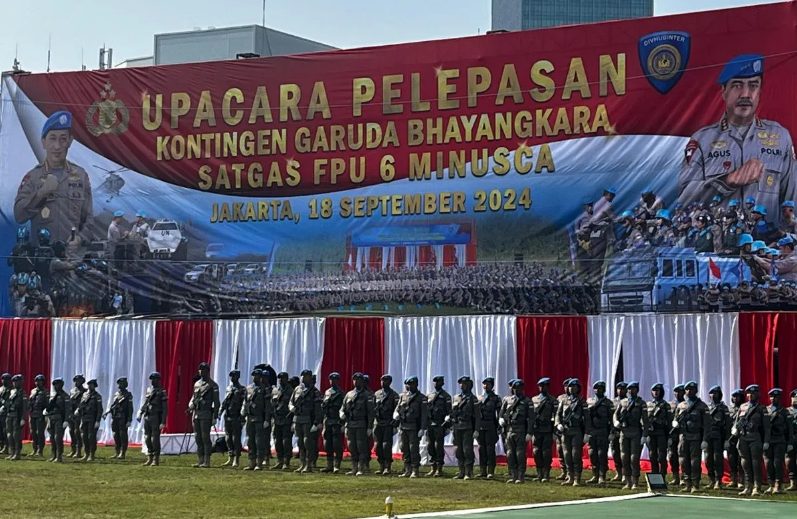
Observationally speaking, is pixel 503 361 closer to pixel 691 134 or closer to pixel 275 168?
pixel 691 134

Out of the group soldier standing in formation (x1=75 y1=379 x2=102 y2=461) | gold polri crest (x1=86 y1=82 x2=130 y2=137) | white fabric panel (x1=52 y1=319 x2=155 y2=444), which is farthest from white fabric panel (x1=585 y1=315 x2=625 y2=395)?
gold polri crest (x1=86 y1=82 x2=130 y2=137)

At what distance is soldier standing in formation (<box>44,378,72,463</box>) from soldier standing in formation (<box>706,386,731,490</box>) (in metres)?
10.5

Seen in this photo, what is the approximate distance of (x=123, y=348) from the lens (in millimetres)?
25047

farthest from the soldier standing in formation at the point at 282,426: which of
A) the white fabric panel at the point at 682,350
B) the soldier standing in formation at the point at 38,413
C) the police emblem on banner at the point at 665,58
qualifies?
the police emblem on banner at the point at 665,58

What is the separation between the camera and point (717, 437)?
17688 millimetres

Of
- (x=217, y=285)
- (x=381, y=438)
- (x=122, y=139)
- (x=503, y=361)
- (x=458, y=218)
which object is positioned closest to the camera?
(x=381, y=438)

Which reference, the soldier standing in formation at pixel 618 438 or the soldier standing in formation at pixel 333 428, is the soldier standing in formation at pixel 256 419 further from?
the soldier standing in formation at pixel 618 438

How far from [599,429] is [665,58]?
22.0 feet

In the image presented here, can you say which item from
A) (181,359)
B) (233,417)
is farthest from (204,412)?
(181,359)

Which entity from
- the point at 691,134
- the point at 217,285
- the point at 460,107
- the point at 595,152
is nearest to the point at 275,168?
the point at 217,285

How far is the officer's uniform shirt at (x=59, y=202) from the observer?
27.1m

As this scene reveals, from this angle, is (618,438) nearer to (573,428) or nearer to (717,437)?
(573,428)

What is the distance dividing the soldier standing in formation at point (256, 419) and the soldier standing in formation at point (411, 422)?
222 centimetres

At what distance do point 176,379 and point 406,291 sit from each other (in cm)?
460
